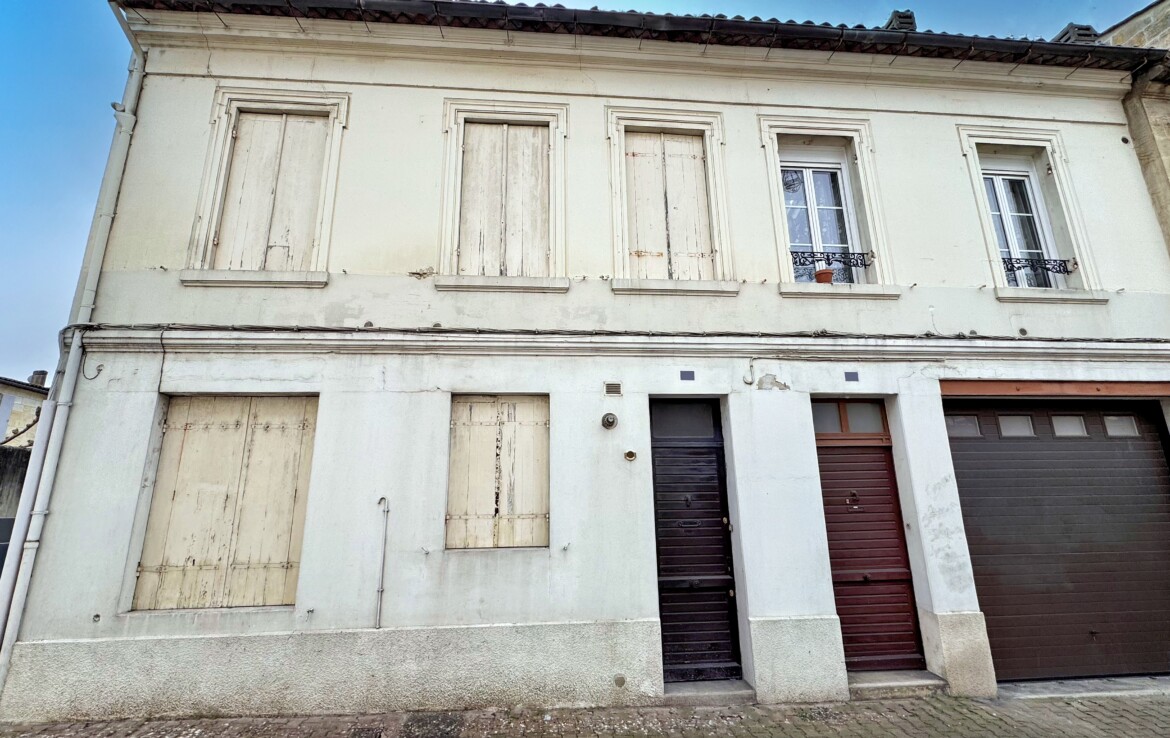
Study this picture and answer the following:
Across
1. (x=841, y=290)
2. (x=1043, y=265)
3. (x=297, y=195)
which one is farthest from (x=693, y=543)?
(x=297, y=195)

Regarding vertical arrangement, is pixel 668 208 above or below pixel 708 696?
above

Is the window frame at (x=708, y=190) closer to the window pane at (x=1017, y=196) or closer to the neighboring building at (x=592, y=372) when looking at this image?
the neighboring building at (x=592, y=372)

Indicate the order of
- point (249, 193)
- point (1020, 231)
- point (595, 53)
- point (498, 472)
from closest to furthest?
point (498, 472), point (249, 193), point (595, 53), point (1020, 231)

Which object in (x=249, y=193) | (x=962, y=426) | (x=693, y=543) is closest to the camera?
(x=693, y=543)

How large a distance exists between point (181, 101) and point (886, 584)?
365 inches

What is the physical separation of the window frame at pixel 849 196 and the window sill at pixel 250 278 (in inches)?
196

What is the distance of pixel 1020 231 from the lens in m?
6.18

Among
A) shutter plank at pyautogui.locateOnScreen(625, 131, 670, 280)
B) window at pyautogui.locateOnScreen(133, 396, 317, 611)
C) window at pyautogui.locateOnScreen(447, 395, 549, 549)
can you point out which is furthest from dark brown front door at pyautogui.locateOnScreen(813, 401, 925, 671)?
window at pyautogui.locateOnScreen(133, 396, 317, 611)

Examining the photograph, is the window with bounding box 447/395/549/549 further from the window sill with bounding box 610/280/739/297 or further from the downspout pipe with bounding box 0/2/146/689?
the downspout pipe with bounding box 0/2/146/689

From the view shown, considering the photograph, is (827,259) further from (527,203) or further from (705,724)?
(705,724)

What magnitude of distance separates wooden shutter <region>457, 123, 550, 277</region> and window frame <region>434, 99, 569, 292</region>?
89mm

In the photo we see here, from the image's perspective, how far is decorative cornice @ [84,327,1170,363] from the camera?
15.5 feet

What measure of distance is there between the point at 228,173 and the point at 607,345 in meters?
4.64

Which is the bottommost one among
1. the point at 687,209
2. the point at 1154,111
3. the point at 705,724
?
the point at 705,724
